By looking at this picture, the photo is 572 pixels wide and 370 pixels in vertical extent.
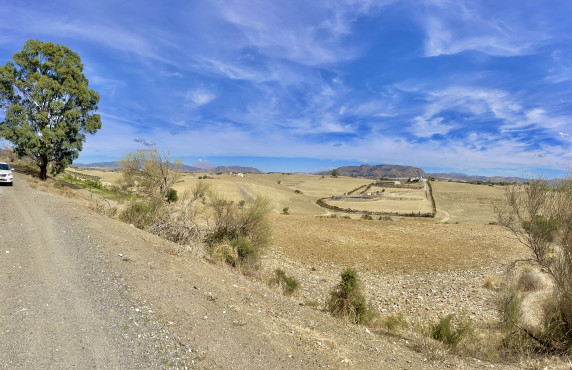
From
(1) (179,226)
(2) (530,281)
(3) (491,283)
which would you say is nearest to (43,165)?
(1) (179,226)

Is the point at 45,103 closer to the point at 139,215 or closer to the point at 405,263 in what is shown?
the point at 139,215

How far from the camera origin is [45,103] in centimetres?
Answer: 2322

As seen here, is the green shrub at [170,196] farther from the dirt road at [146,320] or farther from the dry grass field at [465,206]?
the dry grass field at [465,206]

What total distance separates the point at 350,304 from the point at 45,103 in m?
28.0

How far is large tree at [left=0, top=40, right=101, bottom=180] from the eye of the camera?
22.1 metres

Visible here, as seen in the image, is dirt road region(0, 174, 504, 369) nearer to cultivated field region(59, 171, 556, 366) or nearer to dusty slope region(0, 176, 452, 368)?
dusty slope region(0, 176, 452, 368)

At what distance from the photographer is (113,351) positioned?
13.4ft

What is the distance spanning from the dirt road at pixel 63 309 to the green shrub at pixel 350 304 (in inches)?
234

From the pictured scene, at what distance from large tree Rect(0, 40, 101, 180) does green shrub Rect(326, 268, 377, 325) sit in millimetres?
25249

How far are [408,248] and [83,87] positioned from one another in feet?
99.6

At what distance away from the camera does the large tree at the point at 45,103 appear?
22094 millimetres

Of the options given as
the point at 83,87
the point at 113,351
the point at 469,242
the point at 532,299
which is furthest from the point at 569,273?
the point at 83,87

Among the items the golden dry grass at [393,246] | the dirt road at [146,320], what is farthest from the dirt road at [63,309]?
the golden dry grass at [393,246]

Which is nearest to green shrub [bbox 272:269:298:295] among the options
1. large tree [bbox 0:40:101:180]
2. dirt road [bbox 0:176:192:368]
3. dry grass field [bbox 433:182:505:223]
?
dirt road [bbox 0:176:192:368]
